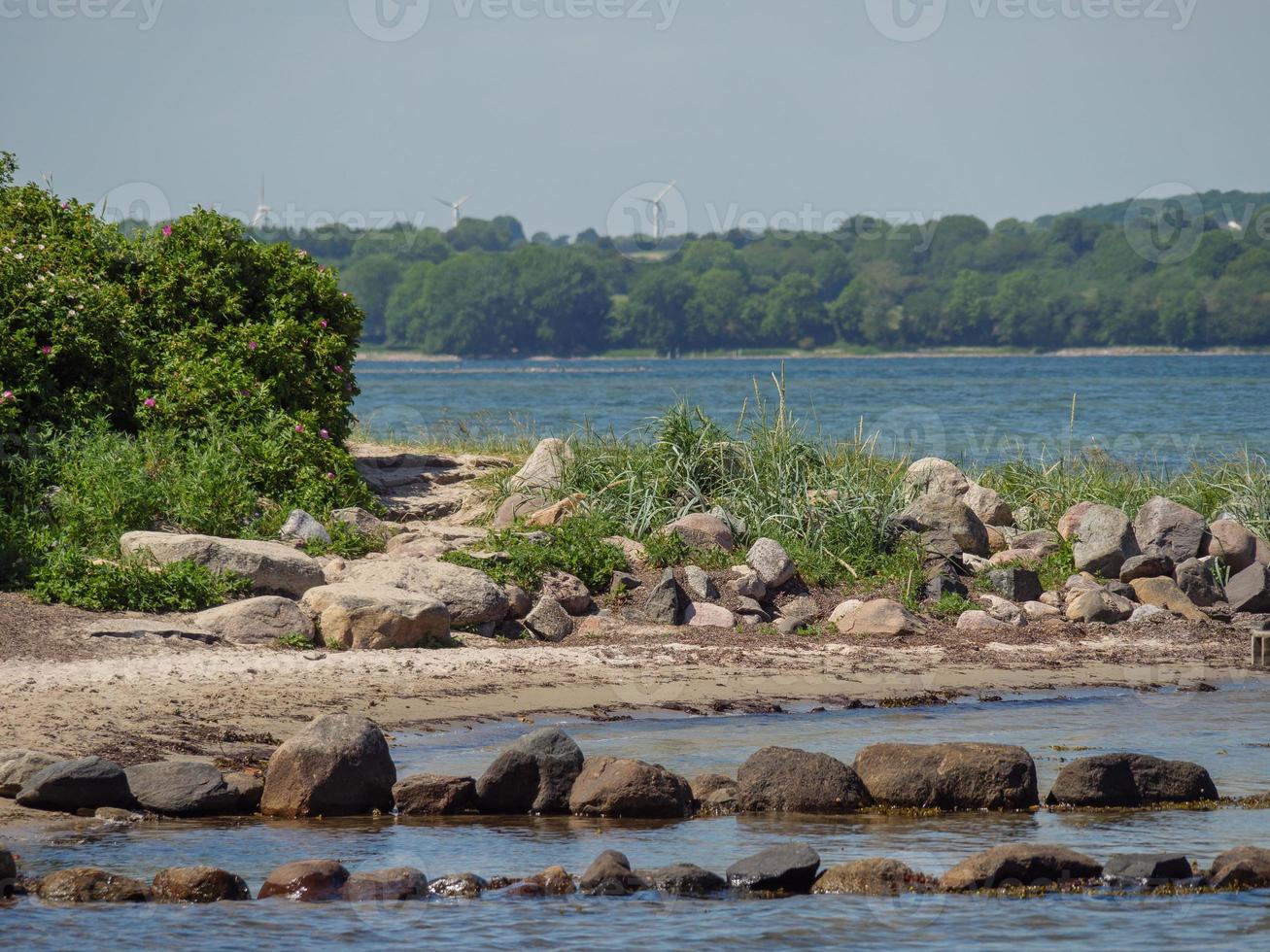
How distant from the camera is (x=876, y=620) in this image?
1296cm

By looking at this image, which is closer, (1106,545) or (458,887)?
(458,887)

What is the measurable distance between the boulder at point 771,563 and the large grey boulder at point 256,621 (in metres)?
4.08

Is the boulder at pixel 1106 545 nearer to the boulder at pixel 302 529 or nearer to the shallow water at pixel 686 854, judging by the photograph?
the shallow water at pixel 686 854

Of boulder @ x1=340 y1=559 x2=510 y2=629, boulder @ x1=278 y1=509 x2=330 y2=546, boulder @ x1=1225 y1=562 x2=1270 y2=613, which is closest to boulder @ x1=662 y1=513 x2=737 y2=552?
boulder @ x1=340 y1=559 x2=510 y2=629

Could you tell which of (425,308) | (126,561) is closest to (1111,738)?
(126,561)

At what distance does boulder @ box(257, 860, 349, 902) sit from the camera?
6.88 meters

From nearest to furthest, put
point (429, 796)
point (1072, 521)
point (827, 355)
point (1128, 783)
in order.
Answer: point (429, 796)
point (1128, 783)
point (1072, 521)
point (827, 355)

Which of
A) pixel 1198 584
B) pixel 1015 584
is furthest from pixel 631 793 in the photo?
pixel 1198 584

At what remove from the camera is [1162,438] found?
110ft

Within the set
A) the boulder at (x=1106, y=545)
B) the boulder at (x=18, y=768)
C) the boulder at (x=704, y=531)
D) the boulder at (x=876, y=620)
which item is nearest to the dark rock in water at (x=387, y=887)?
the boulder at (x=18, y=768)

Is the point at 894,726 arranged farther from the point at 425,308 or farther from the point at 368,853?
the point at 425,308

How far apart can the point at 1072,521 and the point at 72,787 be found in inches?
406

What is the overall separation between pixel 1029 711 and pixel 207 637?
5.86 meters

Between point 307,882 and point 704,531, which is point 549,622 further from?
point 307,882
